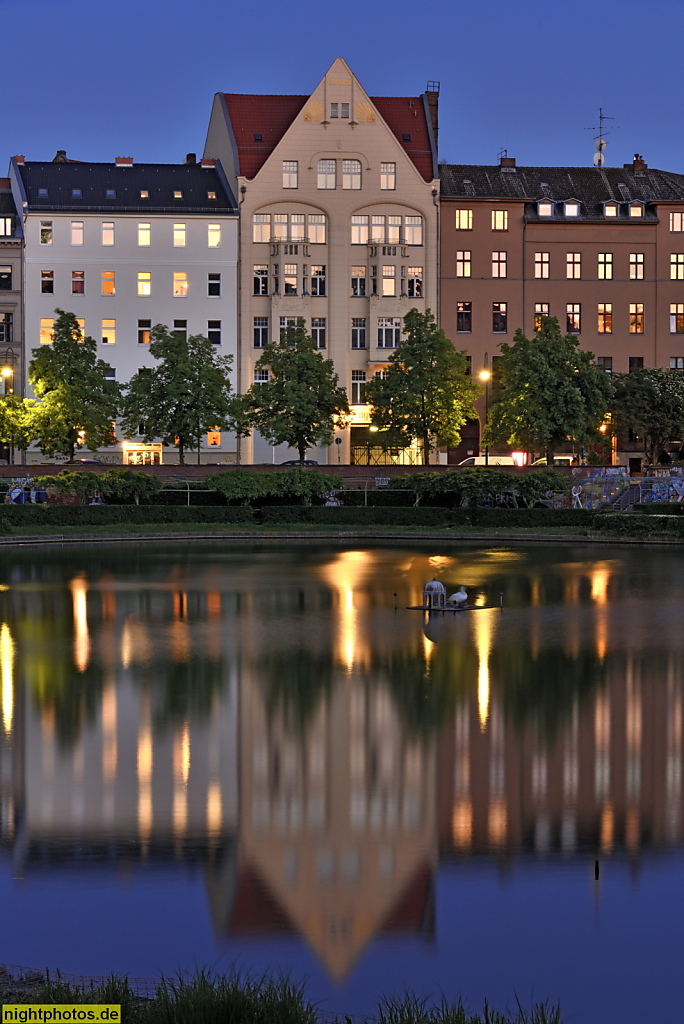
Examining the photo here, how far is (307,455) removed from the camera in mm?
89625

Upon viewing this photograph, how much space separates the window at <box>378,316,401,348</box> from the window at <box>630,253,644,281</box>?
57.9ft

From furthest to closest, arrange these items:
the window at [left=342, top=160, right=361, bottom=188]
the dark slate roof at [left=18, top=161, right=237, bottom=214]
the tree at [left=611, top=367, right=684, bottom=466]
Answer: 1. the window at [left=342, top=160, right=361, bottom=188]
2. the dark slate roof at [left=18, top=161, right=237, bottom=214]
3. the tree at [left=611, top=367, right=684, bottom=466]

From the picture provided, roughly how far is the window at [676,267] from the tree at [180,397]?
3526 centimetres

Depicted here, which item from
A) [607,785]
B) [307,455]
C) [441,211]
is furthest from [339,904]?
[441,211]

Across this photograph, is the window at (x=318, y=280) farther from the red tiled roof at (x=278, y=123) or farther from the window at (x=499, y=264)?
the window at (x=499, y=264)

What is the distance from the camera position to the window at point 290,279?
9006 centimetres

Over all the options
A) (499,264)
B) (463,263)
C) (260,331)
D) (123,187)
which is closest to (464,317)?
(463,263)

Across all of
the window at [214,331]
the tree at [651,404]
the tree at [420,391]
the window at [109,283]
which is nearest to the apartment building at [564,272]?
the tree at [651,404]

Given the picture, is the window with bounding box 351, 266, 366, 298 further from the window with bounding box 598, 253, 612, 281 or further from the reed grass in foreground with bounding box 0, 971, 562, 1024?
the reed grass in foreground with bounding box 0, 971, 562, 1024

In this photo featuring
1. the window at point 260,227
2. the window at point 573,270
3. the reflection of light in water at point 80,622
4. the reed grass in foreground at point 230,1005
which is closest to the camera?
the reed grass in foreground at point 230,1005

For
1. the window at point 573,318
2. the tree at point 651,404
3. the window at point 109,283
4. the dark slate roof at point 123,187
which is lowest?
the tree at point 651,404

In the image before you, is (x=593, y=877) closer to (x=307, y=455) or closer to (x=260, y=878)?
(x=260, y=878)

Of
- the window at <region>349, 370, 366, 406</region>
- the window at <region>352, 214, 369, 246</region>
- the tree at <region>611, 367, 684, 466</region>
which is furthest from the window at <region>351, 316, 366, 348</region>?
the tree at <region>611, 367, 684, 466</region>

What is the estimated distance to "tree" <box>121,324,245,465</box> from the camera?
256 ft
